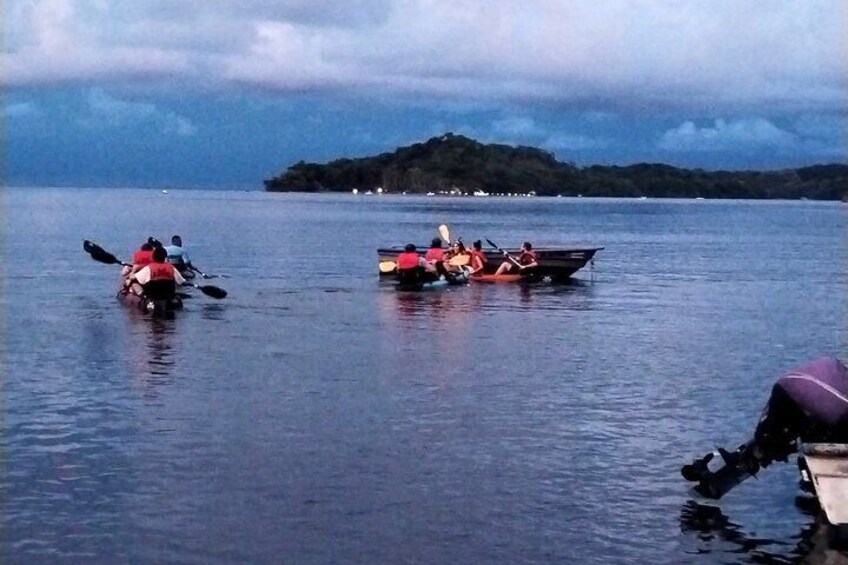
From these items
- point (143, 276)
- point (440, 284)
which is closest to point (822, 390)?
point (143, 276)

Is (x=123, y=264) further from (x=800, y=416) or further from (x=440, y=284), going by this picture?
(x=800, y=416)

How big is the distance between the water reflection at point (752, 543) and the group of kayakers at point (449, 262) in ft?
98.3

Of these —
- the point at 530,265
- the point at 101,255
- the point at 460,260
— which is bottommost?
the point at 530,265

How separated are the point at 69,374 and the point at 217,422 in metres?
6.16

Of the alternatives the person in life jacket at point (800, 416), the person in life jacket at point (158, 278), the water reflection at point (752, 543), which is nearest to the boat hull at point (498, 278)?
the person in life jacket at point (158, 278)

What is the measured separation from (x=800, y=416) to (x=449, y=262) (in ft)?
115

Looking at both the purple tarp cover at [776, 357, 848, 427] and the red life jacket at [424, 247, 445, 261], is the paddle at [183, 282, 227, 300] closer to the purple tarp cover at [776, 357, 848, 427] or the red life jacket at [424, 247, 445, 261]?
the red life jacket at [424, 247, 445, 261]

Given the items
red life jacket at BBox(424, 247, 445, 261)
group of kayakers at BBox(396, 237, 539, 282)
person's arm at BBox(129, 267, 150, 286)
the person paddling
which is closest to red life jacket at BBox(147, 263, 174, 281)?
person's arm at BBox(129, 267, 150, 286)

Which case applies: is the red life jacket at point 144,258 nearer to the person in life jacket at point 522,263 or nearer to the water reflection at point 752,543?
the person in life jacket at point 522,263

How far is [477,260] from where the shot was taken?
51625 mm

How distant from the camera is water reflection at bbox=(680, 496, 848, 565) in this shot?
1485cm

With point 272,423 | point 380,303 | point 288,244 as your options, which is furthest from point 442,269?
point 288,244

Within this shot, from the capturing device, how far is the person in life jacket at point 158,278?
118ft

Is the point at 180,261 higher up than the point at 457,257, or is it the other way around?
the point at 180,261
